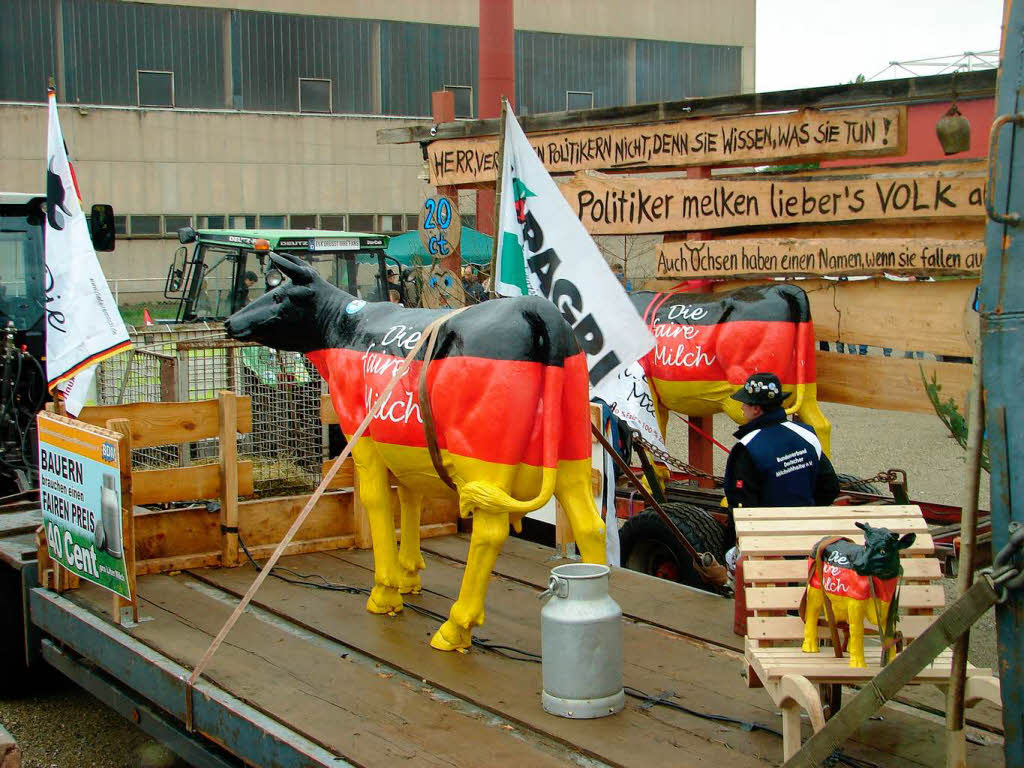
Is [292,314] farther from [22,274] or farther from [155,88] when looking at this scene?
[155,88]

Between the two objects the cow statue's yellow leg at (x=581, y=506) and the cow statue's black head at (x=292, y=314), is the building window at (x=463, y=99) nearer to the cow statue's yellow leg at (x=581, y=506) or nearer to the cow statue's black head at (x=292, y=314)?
the cow statue's black head at (x=292, y=314)

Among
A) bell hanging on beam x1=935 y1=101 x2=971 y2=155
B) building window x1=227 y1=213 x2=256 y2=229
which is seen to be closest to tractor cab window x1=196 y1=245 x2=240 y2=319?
bell hanging on beam x1=935 y1=101 x2=971 y2=155

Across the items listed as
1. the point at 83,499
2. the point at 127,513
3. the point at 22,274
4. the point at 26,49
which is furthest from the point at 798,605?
the point at 26,49

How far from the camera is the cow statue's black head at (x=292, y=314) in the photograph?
259 inches

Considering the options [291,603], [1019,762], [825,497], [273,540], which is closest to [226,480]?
[273,540]

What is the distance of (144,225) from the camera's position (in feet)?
101

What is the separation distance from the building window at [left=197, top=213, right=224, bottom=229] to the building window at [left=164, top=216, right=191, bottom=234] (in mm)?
335

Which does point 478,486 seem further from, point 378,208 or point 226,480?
point 378,208

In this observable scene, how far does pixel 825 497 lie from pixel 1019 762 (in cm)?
313

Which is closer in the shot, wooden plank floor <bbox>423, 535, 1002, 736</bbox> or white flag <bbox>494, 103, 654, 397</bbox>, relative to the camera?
wooden plank floor <bbox>423, 535, 1002, 736</bbox>

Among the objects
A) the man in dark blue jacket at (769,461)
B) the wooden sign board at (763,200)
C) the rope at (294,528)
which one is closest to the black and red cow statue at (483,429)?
the rope at (294,528)

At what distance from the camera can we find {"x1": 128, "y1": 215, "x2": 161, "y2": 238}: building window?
3066 cm

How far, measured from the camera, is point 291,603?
6492mm

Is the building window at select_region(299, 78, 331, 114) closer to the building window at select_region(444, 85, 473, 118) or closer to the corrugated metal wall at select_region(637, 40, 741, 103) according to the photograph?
the building window at select_region(444, 85, 473, 118)
